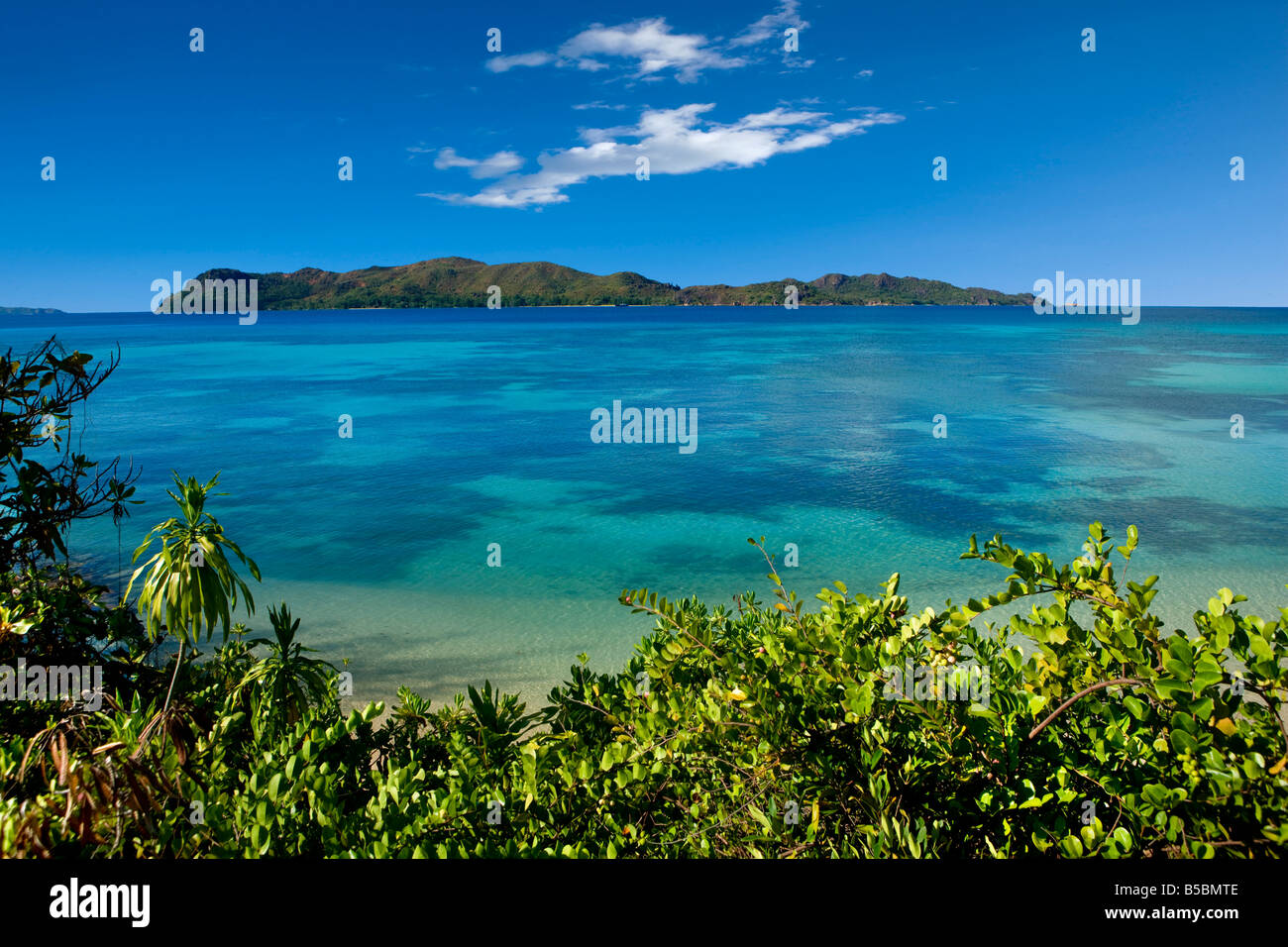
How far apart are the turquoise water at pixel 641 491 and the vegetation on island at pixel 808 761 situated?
7.62m

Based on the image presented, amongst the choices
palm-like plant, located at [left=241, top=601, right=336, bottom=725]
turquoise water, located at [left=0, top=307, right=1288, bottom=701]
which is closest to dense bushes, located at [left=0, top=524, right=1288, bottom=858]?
palm-like plant, located at [left=241, top=601, right=336, bottom=725]

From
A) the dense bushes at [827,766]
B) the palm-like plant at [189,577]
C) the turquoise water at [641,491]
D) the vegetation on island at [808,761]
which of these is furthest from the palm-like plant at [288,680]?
the turquoise water at [641,491]

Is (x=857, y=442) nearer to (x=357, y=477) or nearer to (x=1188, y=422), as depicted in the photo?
(x=1188, y=422)

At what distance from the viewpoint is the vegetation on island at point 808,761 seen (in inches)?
82.4

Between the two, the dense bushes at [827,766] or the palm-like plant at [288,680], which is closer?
the dense bushes at [827,766]

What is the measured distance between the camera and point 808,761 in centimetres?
290

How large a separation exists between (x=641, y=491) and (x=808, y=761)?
19326 mm

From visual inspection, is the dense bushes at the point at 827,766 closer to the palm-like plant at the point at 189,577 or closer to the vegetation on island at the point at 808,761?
the vegetation on island at the point at 808,761

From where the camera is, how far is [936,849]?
2498 millimetres

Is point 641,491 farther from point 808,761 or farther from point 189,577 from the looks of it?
point 808,761

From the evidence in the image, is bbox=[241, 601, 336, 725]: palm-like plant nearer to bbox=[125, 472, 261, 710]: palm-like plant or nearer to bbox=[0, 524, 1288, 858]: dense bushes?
bbox=[125, 472, 261, 710]: palm-like plant

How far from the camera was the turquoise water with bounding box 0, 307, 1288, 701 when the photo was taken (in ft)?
45.8
